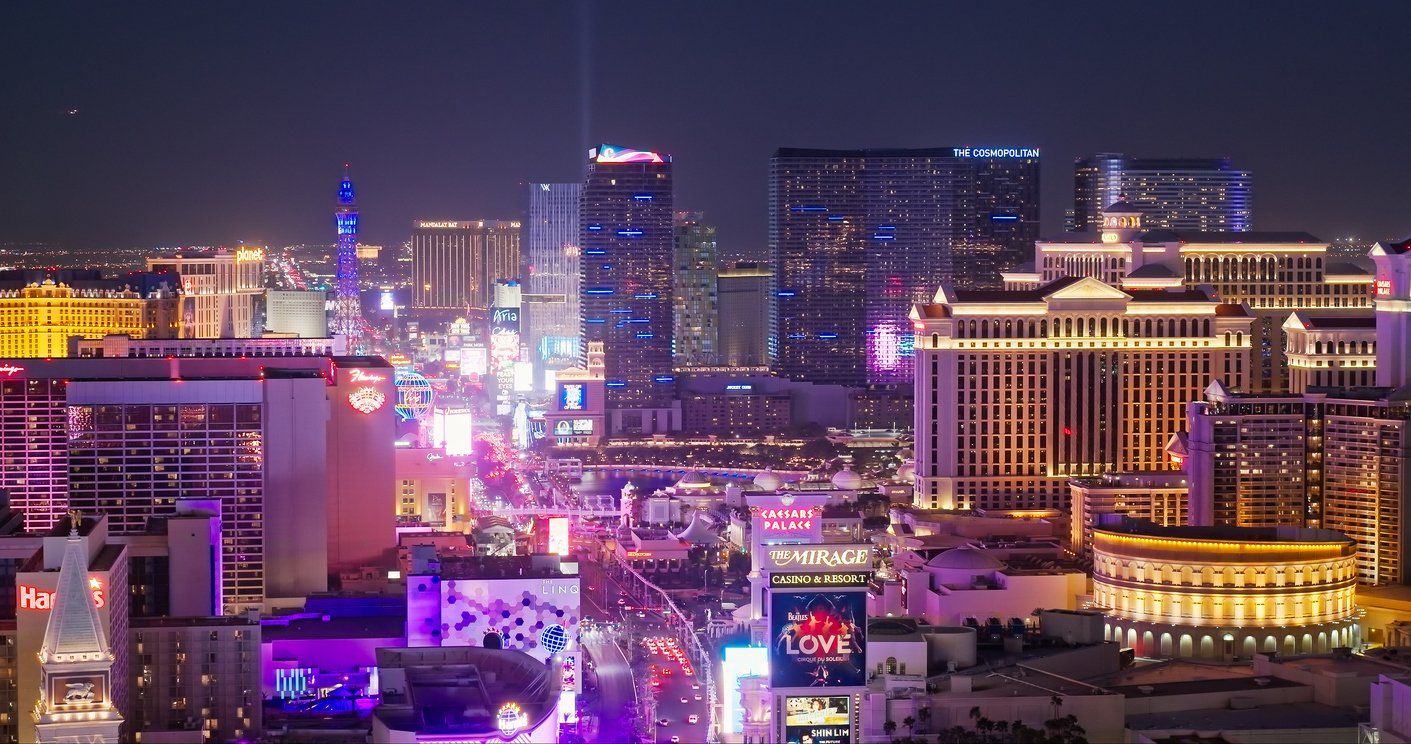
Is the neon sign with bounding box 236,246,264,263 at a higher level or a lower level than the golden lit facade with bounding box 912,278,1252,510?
higher

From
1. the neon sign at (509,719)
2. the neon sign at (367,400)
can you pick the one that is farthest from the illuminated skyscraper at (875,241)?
the neon sign at (509,719)

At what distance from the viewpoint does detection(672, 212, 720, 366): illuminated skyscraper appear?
137 metres

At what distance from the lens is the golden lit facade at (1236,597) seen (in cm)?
5081

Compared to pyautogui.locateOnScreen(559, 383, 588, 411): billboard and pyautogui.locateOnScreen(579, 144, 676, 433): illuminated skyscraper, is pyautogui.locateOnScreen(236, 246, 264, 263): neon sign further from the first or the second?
pyautogui.locateOnScreen(579, 144, 676, 433): illuminated skyscraper

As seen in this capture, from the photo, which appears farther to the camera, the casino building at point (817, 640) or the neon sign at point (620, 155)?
the neon sign at point (620, 155)

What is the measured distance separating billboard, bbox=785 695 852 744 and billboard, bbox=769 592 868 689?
311mm

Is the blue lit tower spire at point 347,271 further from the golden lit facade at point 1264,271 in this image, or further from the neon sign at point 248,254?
the golden lit facade at point 1264,271

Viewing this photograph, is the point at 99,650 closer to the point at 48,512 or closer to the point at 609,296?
the point at 48,512

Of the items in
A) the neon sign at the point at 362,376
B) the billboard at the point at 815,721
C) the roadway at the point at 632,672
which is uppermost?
the neon sign at the point at 362,376

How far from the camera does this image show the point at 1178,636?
5100 centimetres

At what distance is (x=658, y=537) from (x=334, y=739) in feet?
116

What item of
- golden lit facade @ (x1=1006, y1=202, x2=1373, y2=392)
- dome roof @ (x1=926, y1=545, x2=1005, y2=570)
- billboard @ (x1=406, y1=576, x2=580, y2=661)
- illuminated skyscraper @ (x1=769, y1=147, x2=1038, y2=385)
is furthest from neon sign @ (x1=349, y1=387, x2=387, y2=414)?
illuminated skyscraper @ (x1=769, y1=147, x2=1038, y2=385)

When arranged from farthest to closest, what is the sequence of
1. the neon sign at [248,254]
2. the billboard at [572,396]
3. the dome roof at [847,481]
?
the billboard at [572,396] → the neon sign at [248,254] → the dome roof at [847,481]

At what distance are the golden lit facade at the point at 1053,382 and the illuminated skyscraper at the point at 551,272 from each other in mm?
75608
